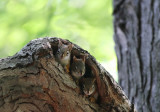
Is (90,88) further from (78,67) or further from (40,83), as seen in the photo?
(40,83)

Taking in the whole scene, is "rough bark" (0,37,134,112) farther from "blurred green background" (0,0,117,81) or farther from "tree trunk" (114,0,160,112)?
"blurred green background" (0,0,117,81)

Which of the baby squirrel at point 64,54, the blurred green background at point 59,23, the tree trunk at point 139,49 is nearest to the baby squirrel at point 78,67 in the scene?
the baby squirrel at point 64,54

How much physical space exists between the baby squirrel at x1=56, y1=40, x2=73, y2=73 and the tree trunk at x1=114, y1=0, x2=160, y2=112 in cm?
118

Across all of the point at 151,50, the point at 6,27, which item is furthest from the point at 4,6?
the point at 151,50

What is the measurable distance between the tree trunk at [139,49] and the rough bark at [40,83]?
99cm

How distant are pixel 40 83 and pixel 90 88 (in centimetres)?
31

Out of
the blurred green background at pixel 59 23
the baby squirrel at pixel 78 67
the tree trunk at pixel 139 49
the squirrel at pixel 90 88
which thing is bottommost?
the squirrel at pixel 90 88

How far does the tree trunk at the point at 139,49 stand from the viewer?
2.60 metres

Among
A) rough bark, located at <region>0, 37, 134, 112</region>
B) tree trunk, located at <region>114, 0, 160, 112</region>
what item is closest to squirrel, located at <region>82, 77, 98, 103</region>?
rough bark, located at <region>0, 37, 134, 112</region>

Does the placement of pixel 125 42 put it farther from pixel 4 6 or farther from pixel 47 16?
pixel 4 6

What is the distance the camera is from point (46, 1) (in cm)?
399

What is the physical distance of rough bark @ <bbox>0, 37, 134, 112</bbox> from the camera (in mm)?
1576

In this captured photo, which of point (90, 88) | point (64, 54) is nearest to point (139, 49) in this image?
point (90, 88)

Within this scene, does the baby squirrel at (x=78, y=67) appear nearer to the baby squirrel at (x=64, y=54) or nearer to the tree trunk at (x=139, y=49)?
the baby squirrel at (x=64, y=54)
